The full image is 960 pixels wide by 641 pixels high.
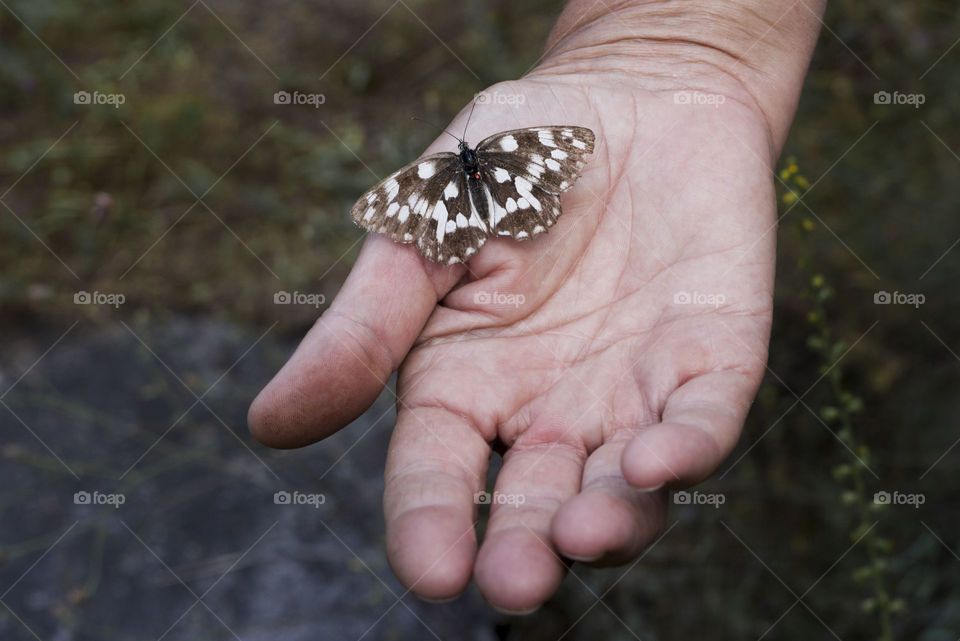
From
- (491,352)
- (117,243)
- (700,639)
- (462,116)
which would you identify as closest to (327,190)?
(117,243)

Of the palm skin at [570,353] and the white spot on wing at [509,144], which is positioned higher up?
the white spot on wing at [509,144]

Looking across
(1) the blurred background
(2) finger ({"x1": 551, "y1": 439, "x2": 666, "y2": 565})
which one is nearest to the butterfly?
(1) the blurred background

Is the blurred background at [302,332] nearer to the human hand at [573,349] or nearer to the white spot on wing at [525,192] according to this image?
the human hand at [573,349]

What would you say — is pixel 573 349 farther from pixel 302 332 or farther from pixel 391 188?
pixel 302 332

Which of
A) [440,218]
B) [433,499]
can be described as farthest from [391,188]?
[433,499]

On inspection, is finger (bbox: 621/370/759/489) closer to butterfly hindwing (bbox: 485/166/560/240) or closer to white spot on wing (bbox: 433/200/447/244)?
butterfly hindwing (bbox: 485/166/560/240)

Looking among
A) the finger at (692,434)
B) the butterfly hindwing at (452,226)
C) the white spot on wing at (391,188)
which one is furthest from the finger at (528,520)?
the white spot on wing at (391,188)
